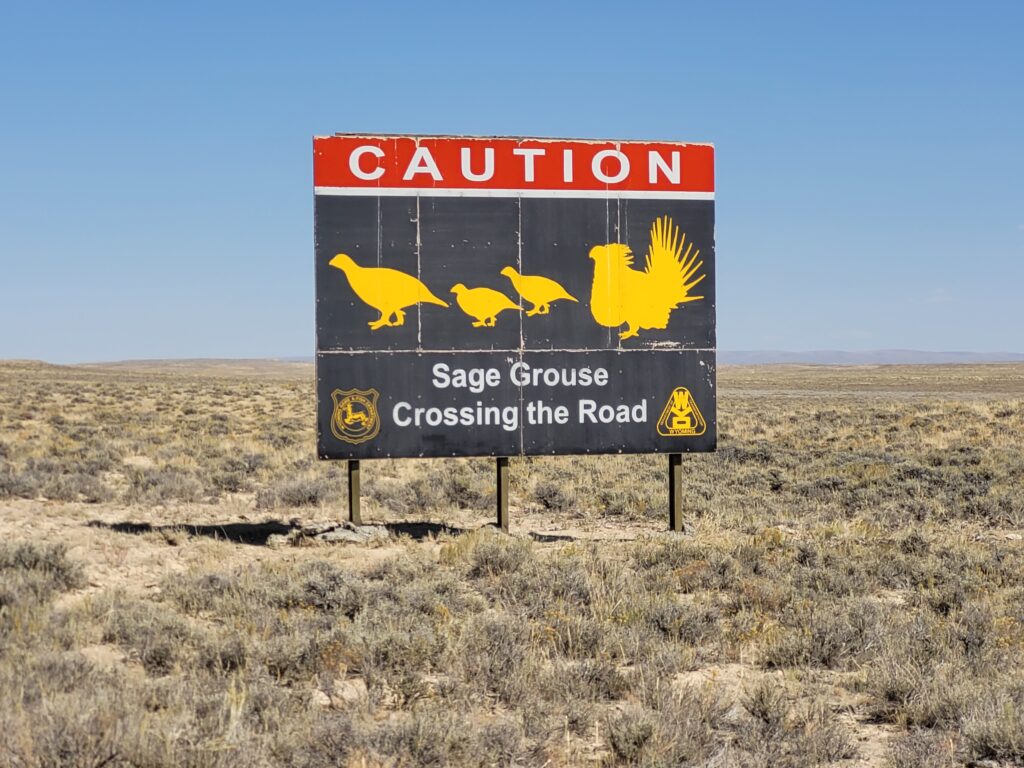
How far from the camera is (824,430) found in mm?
30719

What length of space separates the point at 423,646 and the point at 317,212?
22.9 ft

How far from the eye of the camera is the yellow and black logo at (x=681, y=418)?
42.7 ft

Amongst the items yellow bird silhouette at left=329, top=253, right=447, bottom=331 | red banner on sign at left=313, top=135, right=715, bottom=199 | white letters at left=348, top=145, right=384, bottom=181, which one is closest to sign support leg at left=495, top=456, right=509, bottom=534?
yellow bird silhouette at left=329, top=253, right=447, bottom=331

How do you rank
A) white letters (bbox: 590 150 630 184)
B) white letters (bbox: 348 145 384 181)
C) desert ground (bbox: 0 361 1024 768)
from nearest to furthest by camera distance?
desert ground (bbox: 0 361 1024 768)
white letters (bbox: 348 145 384 181)
white letters (bbox: 590 150 630 184)

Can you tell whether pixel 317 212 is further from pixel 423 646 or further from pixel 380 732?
pixel 380 732

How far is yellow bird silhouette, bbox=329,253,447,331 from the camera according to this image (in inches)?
479

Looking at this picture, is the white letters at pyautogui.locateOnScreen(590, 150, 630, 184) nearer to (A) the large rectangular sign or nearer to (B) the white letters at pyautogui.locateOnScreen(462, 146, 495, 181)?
(A) the large rectangular sign

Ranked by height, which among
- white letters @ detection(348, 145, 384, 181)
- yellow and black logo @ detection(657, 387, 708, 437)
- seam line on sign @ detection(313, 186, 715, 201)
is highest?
white letters @ detection(348, 145, 384, 181)

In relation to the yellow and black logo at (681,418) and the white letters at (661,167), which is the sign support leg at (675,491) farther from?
the white letters at (661,167)

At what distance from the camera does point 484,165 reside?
40.9 ft

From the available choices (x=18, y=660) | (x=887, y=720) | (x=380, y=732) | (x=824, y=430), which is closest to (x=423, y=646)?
(x=380, y=732)

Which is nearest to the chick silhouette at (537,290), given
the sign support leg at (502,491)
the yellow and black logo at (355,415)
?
the sign support leg at (502,491)

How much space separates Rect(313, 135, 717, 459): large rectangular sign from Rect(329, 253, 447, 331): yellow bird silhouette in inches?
0.7

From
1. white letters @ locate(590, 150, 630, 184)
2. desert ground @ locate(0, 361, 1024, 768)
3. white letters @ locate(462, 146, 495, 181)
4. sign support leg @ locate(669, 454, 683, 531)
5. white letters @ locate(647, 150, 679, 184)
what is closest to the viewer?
desert ground @ locate(0, 361, 1024, 768)
